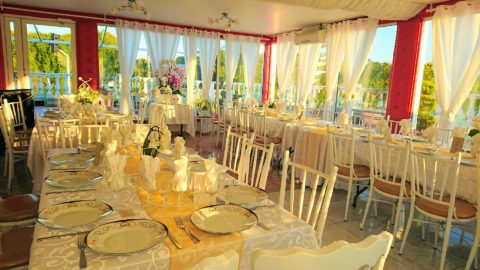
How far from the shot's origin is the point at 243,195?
1.65 m

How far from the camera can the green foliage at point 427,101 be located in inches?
213

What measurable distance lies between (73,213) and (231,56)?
7336mm

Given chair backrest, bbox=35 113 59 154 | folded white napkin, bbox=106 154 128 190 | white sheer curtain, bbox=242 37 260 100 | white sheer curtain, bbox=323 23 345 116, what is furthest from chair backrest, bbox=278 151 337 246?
white sheer curtain, bbox=242 37 260 100

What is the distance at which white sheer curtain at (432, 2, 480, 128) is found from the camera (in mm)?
4473

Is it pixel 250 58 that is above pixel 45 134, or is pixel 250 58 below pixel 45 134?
above

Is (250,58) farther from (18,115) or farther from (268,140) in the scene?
(18,115)

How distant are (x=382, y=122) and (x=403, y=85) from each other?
2.23 m

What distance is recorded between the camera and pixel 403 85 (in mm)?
5457

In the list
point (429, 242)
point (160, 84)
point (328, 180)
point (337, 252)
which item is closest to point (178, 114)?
point (160, 84)

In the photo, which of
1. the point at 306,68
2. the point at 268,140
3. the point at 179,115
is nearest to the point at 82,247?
the point at 268,140

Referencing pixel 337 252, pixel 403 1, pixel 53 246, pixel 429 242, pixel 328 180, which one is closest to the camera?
pixel 337 252

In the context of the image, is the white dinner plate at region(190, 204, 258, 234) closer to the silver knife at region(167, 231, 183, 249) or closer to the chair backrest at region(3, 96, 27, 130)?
the silver knife at region(167, 231, 183, 249)

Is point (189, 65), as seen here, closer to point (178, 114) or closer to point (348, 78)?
point (178, 114)

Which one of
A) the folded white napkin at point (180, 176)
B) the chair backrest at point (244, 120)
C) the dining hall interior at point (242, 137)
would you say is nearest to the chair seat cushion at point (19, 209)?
the dining hall interior at point (242, 137)
